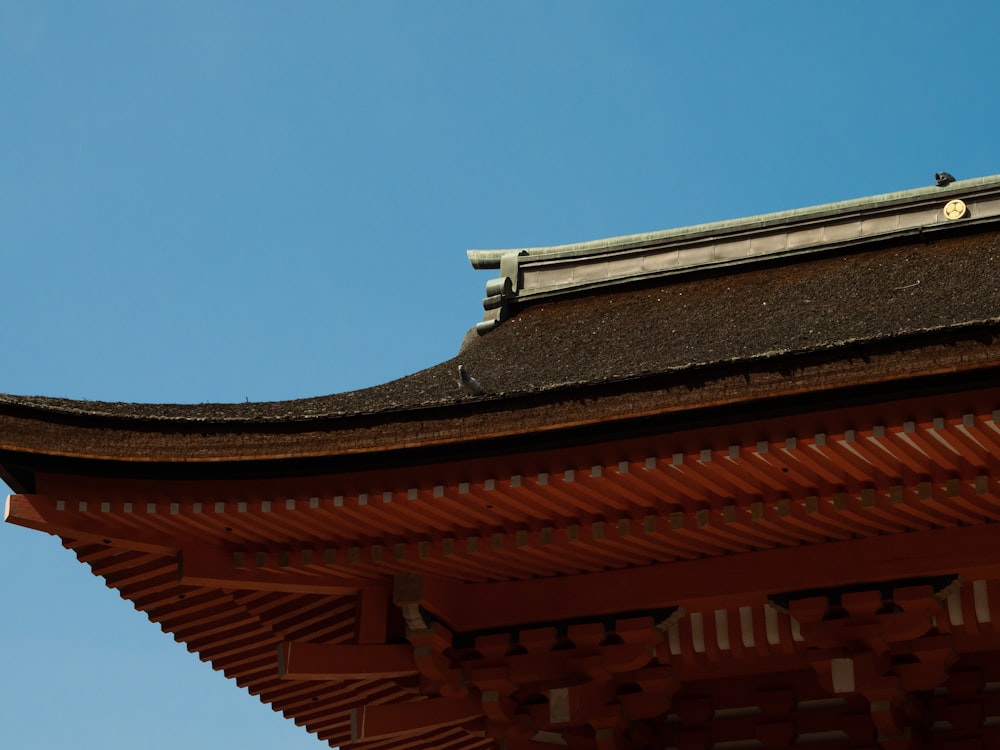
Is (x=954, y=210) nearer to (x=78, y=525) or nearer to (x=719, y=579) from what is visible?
(x=719, y=579)

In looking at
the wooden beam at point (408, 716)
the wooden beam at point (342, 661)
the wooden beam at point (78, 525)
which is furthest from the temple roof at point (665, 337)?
the wooden beam at point (408, 716)

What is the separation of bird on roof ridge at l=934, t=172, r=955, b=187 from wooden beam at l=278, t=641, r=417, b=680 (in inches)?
188

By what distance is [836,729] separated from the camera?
25.2 ft

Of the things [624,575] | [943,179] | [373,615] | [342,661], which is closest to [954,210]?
[943,179]

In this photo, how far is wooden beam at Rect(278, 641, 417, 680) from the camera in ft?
24.3

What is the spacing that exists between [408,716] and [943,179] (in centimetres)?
501

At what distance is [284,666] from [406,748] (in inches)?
91.5

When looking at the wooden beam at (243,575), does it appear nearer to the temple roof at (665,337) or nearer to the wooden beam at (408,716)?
the wooden beam at (408,716)

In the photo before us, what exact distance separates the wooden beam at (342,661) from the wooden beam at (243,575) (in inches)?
12.2

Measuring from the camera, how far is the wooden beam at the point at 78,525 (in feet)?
23.4

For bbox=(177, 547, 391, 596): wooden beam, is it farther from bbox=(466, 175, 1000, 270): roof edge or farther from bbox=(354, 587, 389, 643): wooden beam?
bbox=(466, 175, 1000, 270): roof edge

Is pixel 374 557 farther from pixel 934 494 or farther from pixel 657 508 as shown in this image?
pixel 934 494

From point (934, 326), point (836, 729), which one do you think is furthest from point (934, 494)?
point (836, 729)

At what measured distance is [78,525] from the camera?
7.26 m
